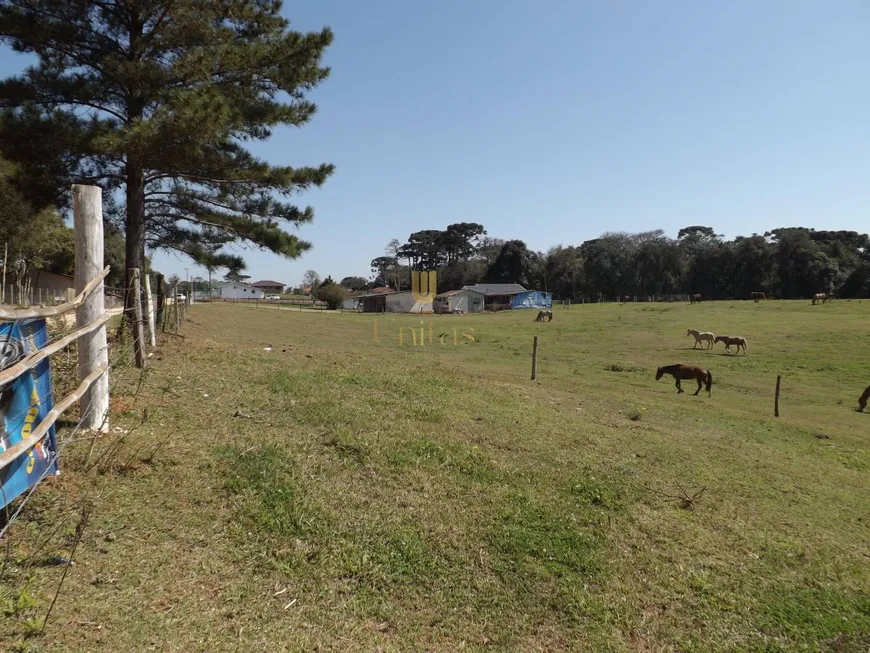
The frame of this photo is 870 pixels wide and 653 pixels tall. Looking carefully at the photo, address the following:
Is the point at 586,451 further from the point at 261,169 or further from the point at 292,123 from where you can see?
the point at 292,123

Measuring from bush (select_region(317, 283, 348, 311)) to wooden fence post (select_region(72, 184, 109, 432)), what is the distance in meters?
70.0

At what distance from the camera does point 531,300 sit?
7025 centimetres

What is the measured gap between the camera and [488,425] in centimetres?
775

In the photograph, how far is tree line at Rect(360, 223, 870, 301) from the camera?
6297 cm

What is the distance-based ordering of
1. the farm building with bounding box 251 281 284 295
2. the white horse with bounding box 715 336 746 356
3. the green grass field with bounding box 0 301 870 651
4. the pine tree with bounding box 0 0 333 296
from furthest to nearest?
the farm building with bounding box 251 281 284 295 → the white horse with bounding box 715 336 746 356 → the pine tree with bounding box 0 0 333 296 → the green grass field with bounding box 0 301 870 651

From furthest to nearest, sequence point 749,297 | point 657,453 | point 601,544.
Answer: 1. point 749,297
2. point 657,453
3. point 601,544

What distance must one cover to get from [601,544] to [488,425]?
3.18 meters

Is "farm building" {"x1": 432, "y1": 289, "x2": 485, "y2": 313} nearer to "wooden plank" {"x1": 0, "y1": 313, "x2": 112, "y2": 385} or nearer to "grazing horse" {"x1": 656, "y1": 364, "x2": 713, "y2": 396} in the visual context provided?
"grazing horse" {"x1": 656, "y1": 364, "x2": 713, "y2": 396}

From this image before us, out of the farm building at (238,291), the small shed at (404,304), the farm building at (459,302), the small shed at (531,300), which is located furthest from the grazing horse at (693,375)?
the farm building at (238,291)

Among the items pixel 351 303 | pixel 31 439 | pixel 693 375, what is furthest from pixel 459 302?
pixel 31 439

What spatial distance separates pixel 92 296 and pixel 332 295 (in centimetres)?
7064

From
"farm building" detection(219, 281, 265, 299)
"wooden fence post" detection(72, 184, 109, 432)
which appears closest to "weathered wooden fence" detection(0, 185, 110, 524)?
"wooden fence post" detection(72, 184, 109, 432)

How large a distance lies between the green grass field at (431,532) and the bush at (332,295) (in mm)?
65758

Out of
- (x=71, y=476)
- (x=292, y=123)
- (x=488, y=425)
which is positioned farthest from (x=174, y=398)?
(x=292, y=123)
